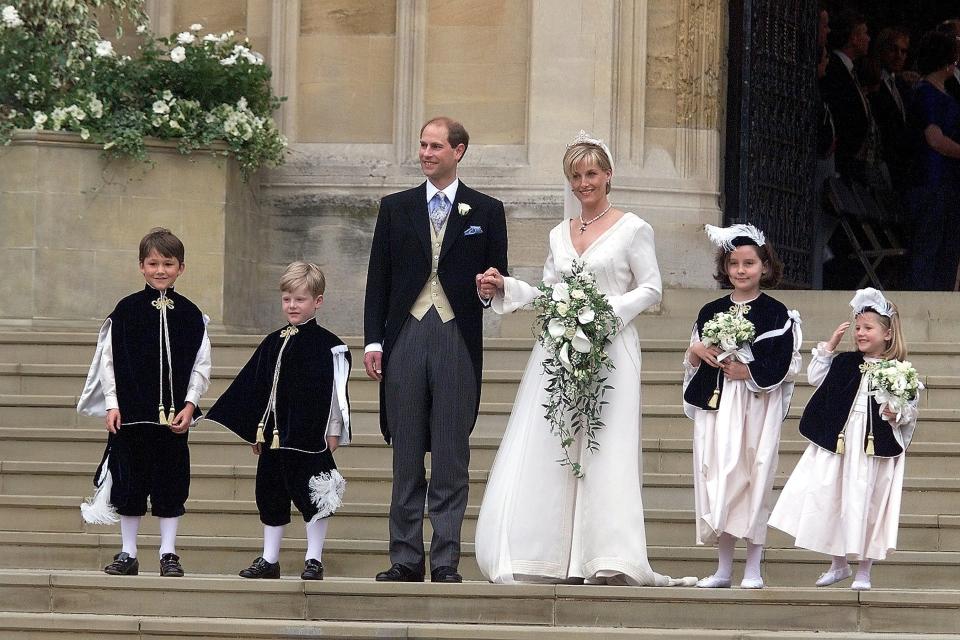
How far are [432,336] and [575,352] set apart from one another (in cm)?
63

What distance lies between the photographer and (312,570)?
8.85 metres

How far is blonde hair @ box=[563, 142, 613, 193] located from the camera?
8766 mm

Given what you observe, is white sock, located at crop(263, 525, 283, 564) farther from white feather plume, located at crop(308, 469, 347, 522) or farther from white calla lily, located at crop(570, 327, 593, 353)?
white calla lily, located at crop(570, 327, 593, 353)

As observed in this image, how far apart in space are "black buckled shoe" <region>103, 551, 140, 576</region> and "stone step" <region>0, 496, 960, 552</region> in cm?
115

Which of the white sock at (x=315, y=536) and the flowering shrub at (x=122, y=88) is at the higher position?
the flowering shrub at (x=122, y=88)

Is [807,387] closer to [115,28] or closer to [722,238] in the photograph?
[722,238]

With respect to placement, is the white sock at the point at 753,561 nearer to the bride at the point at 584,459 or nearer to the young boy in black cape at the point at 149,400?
the bride at the point at 584,459

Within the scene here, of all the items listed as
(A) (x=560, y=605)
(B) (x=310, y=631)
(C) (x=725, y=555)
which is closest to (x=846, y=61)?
(C) (x=725, y=555)

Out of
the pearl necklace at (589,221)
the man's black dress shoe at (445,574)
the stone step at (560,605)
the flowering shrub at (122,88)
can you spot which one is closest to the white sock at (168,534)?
the stone step at (560,605)

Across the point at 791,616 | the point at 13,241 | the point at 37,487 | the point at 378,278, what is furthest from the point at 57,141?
the point at 791,616

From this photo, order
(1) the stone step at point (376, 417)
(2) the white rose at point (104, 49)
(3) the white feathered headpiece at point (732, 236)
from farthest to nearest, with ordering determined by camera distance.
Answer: (2) the white rose at point (104, 49), (1) the stone step at point (376, 417), (3) the white feathered headpiece at point (732, 236)

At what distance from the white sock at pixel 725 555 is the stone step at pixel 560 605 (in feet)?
2.07

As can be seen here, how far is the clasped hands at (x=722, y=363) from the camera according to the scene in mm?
9109

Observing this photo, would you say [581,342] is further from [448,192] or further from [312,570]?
[312,570]
